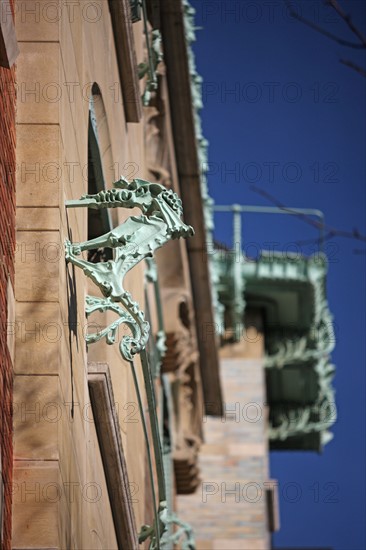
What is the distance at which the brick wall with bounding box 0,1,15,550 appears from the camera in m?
10.9

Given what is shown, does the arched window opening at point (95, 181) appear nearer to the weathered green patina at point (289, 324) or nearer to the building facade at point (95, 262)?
the building facade at point (95, 262)

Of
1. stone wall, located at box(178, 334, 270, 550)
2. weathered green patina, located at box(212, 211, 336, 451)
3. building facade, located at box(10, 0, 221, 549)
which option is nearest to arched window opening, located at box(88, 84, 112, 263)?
building facade, located at box(10, 0, 221, 549)

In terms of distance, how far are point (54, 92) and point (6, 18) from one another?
4.02 ft

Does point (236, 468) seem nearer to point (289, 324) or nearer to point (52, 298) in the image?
point (289, 324)

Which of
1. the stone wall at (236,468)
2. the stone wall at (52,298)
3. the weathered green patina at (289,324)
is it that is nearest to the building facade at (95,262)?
the stone wall at (52,298)

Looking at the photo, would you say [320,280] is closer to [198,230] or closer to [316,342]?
[316,342]

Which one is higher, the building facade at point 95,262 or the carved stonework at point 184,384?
the building facade at point 95,262

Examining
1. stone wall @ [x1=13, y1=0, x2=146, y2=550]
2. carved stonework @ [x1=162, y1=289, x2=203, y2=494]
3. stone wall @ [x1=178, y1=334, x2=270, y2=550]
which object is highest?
stone wall @ [x1=13, y1=0, x2=146, y2=550]

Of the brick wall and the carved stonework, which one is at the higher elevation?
the brick wall

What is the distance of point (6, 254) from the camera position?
11414mm

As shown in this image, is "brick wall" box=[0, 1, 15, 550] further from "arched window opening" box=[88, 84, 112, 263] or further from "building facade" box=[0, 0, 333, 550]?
"arched window opening" box=[88, 84, 112, 263]

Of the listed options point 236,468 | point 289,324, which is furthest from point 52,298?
point 289,324

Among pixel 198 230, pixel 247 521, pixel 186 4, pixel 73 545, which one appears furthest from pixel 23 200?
pixel 247 521

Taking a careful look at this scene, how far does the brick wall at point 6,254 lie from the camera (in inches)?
428
